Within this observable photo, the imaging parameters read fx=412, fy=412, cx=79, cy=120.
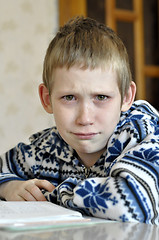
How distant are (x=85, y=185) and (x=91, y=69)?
34 centimetres

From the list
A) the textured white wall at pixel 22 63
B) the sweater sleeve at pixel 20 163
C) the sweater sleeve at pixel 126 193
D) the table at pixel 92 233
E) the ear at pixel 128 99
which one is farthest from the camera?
the textured white wall at pixel 22 63

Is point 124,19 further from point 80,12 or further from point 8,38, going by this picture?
point 8,38

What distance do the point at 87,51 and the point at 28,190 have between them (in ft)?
1.36

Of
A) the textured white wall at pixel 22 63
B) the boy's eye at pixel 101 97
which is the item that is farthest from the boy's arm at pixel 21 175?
the textured white wall at pixel 22 63

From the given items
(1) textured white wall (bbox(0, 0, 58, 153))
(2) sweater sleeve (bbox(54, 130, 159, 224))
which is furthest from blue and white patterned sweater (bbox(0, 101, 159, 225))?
(1) textured white wall (bbox(0, 0, 58, 153))

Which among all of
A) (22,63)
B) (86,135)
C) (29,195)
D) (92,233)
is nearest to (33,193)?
(29,195)

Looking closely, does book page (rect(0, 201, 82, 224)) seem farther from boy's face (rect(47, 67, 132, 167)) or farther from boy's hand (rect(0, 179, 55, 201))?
boy's face (rect(47, 67, 132, 167))

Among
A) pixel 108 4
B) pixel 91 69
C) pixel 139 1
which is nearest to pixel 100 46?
pixel 91 69

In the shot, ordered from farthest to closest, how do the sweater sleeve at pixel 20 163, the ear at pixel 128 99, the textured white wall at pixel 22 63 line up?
the textured white wall at pixel 22 63 → the sweater sleeve at pixel 20 163 → the ear at pixel 128 99

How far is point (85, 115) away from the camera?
109cm

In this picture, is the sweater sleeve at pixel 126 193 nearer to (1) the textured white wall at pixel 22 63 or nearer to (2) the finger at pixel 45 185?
(2) the finger at pixel 45 185

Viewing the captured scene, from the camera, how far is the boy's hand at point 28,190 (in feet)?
3.63

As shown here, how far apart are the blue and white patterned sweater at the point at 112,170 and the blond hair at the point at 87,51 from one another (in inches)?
→ 5.9

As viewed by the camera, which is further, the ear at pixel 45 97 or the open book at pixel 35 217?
the ear at pixel 45 97
